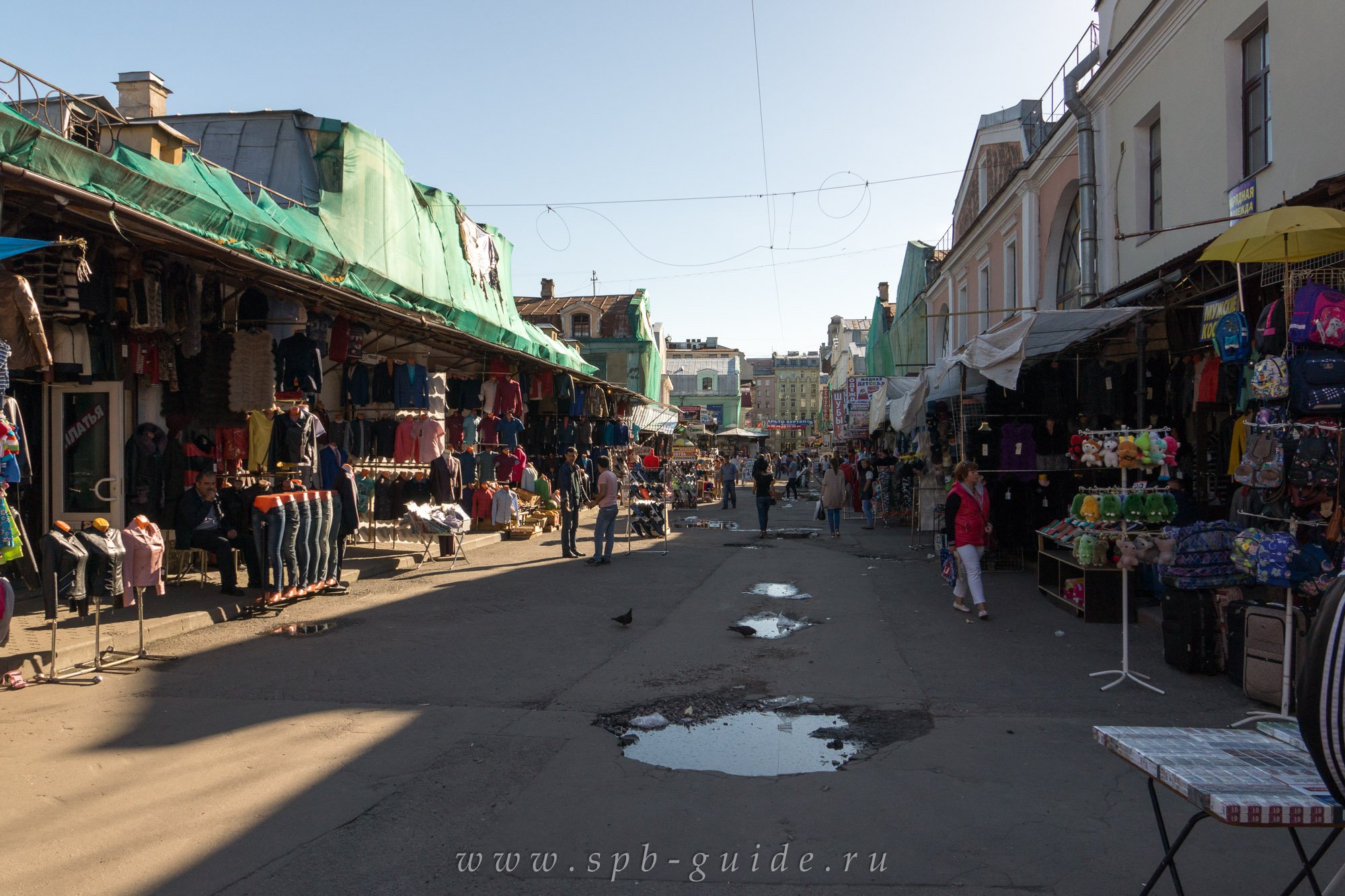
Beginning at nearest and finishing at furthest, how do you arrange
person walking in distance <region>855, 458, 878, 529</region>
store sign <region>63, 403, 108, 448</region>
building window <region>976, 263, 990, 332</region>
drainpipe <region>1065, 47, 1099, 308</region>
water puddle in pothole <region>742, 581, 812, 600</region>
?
store sign <region>63, 403, 108, 448</region>, water puddle in pothole <region>742, 581, 812, 600</region>, drainpipe <region>1065, 47, 1099, 308</region>, building window <region>976, 263, 990, 332</region>, person walking in distance <region>855, 458, 878, 529</region>

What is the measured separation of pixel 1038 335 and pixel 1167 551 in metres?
4.06

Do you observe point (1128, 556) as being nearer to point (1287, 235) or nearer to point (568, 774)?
point (1287, 235)

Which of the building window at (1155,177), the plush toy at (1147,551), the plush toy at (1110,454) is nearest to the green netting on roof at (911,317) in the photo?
the building window at (1155,177)

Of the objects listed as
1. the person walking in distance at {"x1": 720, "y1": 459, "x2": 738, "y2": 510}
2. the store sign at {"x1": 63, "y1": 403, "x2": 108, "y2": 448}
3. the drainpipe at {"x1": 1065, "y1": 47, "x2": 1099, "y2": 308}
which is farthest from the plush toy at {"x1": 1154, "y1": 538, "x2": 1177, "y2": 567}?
the person walking in distance at {"x1": 720, "y1": 459, "x2": 738, "y2": 510}

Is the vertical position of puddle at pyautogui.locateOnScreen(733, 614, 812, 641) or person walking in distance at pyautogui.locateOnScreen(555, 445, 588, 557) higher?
person walking in distance at pyautogui.locateOnScreen(555, 445, 588, 557)

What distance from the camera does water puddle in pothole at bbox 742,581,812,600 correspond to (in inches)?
470

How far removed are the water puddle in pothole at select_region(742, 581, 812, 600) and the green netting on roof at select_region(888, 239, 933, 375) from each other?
760 inches

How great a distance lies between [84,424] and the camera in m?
8.88

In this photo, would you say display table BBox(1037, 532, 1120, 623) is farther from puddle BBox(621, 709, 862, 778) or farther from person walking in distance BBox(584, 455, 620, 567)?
person walking in distance BBox(584, 455, 620, 567)

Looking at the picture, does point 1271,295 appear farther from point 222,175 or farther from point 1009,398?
point 222,175

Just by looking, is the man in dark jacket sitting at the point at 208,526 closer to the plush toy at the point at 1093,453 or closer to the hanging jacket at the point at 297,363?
the hanging jacket at the point at 297,363

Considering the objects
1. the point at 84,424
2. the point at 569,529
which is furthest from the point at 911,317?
the point at 84,424

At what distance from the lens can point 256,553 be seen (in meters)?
10.1

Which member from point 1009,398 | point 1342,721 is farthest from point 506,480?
point 1342,721
